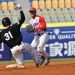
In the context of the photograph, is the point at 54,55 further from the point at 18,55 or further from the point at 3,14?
the point at 18,55

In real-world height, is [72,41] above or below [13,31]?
below

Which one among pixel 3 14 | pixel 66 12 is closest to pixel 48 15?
pixel 66 12

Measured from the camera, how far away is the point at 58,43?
1650 cm

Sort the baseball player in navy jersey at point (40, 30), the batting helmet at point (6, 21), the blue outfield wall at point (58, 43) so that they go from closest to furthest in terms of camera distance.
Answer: the batting helmet at point (6, 21), the baseball player in navy jersey at point (40, 30), the blue outfield wall at point (58, 43)

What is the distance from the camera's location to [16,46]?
36.2ft

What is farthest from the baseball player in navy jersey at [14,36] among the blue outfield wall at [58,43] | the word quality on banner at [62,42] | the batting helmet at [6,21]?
the word quality on banner at [62,42]

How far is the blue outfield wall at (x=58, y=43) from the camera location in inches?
643

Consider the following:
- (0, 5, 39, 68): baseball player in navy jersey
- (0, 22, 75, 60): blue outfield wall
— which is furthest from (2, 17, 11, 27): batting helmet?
(0, 22, 75, 60): blue outfield wall

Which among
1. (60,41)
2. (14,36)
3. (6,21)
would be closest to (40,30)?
(14,36)

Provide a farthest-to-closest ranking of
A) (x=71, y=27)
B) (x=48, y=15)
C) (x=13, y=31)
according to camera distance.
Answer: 1. (x=48, y=15)
2. (x=71, y=27)
3. (x=13, y=31)

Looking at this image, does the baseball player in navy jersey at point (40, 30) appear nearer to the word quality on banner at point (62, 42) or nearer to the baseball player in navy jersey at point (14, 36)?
the baseball player in navy jersey at point (14, 36)

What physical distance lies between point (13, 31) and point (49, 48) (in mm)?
5712

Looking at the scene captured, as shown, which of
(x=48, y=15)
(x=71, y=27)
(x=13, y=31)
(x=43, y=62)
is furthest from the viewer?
(x=48, y=15)

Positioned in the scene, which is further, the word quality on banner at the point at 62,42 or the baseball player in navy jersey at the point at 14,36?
the word quality on banner at the point at 62,42
